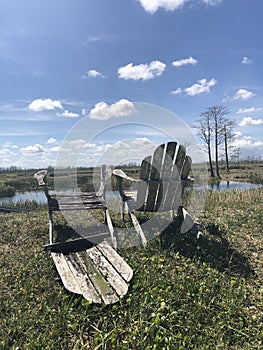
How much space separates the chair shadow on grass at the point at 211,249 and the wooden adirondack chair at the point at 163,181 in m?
0.18

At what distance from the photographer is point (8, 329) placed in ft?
7.81

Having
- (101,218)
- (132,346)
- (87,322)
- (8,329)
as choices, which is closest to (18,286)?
(8,329)

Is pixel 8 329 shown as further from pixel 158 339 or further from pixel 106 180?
pixel 106 180

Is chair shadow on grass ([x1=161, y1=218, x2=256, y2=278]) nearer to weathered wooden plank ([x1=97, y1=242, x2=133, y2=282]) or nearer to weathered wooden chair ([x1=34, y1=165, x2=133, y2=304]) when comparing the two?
weathered wooden plank ([x1=97, y1=242, x2=133, y2=282])

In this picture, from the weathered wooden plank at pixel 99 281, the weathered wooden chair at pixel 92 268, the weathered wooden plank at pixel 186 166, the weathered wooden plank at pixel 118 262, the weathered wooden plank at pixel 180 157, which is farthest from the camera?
the weathered wooden plank at pixel 186 166

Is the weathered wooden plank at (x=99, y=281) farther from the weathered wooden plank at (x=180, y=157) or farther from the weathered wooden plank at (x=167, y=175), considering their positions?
the weathered wooden plank at (x=180, y=157)

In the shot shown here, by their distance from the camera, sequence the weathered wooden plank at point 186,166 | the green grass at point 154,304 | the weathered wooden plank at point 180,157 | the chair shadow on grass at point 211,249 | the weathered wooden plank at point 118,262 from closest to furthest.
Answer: the green grass at point 154,304 → the weathered wooden plank at point 118,262 → the chair shadow on grass at point 211,249 → the weathered wooden plank at point 180,157 → the weathered wooden plank at point 186,166

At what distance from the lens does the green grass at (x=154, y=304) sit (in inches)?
87.9

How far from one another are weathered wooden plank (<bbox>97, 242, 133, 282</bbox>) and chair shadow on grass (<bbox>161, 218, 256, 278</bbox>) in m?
0.80

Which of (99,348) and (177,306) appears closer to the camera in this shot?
(99,348)

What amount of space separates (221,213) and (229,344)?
3733mm

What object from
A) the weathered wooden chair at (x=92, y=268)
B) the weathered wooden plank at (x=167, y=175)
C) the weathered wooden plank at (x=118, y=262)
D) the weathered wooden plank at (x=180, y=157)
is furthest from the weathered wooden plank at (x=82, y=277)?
the weathered wooden plank at (x=180, y=157)

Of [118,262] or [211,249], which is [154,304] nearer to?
[118,262]

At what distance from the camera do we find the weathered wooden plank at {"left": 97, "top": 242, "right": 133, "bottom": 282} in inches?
119
